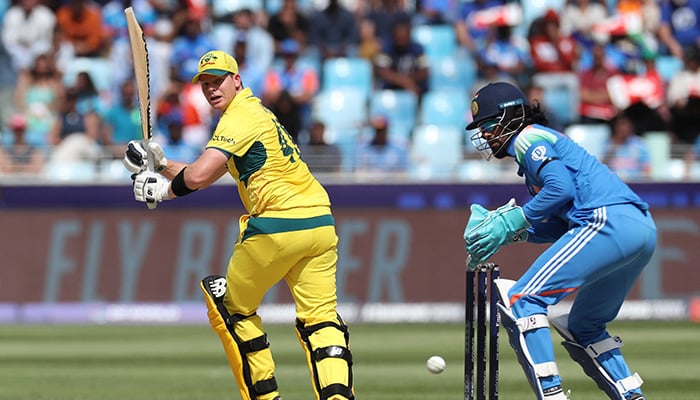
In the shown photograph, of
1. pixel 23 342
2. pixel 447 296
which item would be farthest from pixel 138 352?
pixel 447 296

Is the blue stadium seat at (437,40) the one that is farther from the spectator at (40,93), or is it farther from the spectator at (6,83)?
the spectator at (6,83)

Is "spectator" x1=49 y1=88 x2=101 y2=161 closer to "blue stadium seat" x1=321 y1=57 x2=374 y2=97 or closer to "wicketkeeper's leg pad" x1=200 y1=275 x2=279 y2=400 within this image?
"blue stadium seat" x1=321 y1=57 x2=374 y2=97

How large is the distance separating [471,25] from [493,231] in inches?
444

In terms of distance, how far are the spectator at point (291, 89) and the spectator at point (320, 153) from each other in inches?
14.7

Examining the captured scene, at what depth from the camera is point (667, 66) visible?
17.3m

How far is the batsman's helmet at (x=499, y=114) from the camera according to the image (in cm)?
666

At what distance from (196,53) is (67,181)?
3.20 meters

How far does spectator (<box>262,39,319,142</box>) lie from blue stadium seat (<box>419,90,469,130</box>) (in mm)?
1443

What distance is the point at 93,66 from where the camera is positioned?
667 inches

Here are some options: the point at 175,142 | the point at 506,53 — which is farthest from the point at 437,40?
the point at 175,142

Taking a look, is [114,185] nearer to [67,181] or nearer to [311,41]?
[67,181]

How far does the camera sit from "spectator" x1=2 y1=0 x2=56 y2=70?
1733 centimetres

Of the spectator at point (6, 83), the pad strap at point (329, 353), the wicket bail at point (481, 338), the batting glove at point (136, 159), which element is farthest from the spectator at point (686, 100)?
the batting glove at point (136, 159)

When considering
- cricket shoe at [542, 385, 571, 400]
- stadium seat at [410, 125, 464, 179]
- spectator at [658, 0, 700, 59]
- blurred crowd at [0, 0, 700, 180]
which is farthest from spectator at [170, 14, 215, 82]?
cricket shoe at [542, 385, 571, 400]
